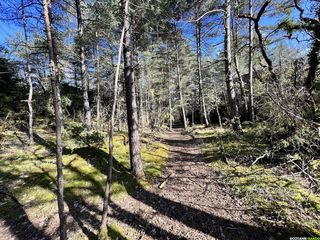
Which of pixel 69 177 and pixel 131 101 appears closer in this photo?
pixel 69 177

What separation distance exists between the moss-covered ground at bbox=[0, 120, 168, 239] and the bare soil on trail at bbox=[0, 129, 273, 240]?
7.4 inches

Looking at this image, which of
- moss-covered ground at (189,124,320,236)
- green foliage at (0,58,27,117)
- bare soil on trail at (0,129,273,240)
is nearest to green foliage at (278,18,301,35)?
moss-covered ground at (189,124,320,236)

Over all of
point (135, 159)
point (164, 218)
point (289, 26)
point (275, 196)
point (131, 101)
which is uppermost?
point (289, 26)

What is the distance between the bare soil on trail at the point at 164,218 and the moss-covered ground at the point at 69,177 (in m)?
0.19

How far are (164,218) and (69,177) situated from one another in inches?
120

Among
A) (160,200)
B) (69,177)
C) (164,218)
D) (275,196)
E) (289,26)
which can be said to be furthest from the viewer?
(289,26)

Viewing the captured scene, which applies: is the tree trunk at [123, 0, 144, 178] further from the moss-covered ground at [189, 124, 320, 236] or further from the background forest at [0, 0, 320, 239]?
the moss-covered ground at [189, 124, 320, 236]

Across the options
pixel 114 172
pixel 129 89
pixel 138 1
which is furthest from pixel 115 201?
pixel 138 1

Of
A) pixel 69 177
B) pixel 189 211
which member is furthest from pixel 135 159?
pixel 189 211

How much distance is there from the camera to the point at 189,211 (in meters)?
4.27

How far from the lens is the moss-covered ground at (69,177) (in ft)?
15.3

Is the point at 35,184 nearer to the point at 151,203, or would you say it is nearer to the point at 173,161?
the point at 151,203

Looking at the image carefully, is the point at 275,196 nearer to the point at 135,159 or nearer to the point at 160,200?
the point at 160,200

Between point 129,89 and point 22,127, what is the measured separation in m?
13.2
